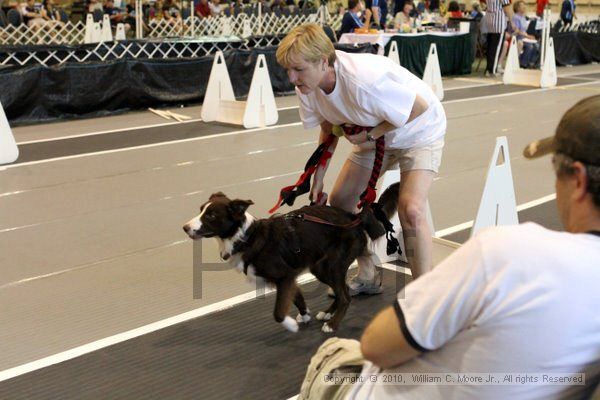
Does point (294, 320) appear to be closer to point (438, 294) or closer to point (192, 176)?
point (438, 294)

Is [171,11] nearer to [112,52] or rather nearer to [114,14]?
[114,14]

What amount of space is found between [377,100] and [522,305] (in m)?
1.94

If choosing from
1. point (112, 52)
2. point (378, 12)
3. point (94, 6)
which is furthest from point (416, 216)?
point (94, 6)

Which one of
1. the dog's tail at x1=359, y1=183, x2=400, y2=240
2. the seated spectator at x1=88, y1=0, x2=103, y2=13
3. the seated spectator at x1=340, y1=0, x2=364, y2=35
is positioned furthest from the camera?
the seated spectator at x1=88, y1=0, x2=103, y2=13

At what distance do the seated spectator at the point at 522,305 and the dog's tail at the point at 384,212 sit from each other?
1.94 m

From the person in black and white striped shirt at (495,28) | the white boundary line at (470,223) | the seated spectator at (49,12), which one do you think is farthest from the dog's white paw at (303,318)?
the seated spectator at (49,12)

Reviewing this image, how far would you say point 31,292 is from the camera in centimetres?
377

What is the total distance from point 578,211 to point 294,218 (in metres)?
1.97

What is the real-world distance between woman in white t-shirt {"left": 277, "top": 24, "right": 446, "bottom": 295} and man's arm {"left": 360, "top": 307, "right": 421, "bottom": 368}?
1.73 metres

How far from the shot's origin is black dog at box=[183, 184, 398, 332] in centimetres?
314

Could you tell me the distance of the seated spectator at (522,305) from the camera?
4.07 ft

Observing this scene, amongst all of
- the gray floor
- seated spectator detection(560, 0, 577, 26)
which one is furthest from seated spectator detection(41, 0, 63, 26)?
seated spectator detection(560, 0, 577, 26)

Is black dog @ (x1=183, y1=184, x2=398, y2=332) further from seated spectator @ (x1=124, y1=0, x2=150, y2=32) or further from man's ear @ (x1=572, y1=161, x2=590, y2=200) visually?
seated spectator @ (x1=124, y1=0, x2=150, y2=32)

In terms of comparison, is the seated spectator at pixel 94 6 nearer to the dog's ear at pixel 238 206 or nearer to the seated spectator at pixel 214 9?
the seated spectator at pixel 214 9
